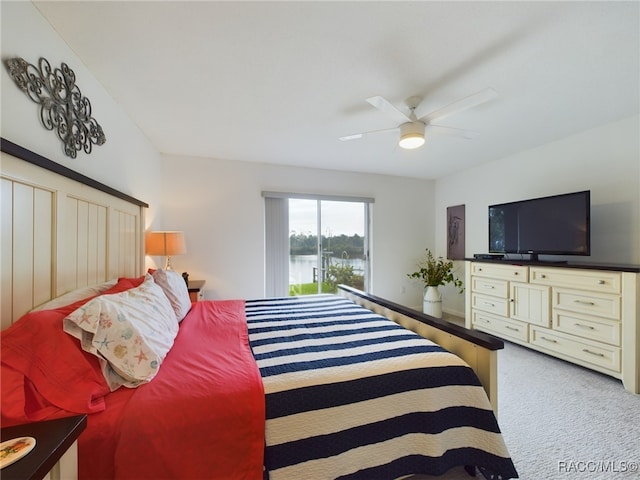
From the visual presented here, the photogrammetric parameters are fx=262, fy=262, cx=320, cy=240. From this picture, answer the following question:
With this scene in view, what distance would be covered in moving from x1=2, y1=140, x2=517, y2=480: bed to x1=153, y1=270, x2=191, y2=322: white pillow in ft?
0.76

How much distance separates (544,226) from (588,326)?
105 cm

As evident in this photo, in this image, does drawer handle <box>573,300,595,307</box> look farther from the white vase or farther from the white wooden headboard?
the white wooden headboard

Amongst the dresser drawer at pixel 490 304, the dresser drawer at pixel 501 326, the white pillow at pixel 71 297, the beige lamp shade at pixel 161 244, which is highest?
the beige lamp shade at pixel 161 244

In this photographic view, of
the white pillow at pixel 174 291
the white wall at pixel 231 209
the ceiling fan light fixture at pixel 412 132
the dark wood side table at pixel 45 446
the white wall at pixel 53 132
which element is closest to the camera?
the dark wood side table at pixel 45 446

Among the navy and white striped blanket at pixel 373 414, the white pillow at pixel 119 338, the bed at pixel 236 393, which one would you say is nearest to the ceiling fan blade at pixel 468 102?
the bed at pixel 236 393

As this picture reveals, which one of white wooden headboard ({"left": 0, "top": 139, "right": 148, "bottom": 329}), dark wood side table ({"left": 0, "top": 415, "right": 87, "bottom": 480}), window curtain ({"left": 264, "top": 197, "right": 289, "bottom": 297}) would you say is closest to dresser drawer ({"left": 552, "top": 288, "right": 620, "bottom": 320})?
window curtain ({"left": 264, "top": 197, "right": 289, "bottom": 297})

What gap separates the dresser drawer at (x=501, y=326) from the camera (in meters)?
2.92

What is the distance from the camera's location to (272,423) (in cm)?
102

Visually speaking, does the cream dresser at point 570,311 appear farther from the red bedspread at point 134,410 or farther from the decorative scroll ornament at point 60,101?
the decorative scroll ornament at point 60,101

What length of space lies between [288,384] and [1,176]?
4.69 ft

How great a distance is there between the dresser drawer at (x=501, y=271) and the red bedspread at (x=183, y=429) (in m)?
3.09

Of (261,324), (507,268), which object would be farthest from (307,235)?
(507,268)

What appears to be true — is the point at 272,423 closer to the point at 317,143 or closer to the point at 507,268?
the point at 317,143

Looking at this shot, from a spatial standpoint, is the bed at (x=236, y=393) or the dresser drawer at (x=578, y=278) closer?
the bed at (x=236, y=393)
